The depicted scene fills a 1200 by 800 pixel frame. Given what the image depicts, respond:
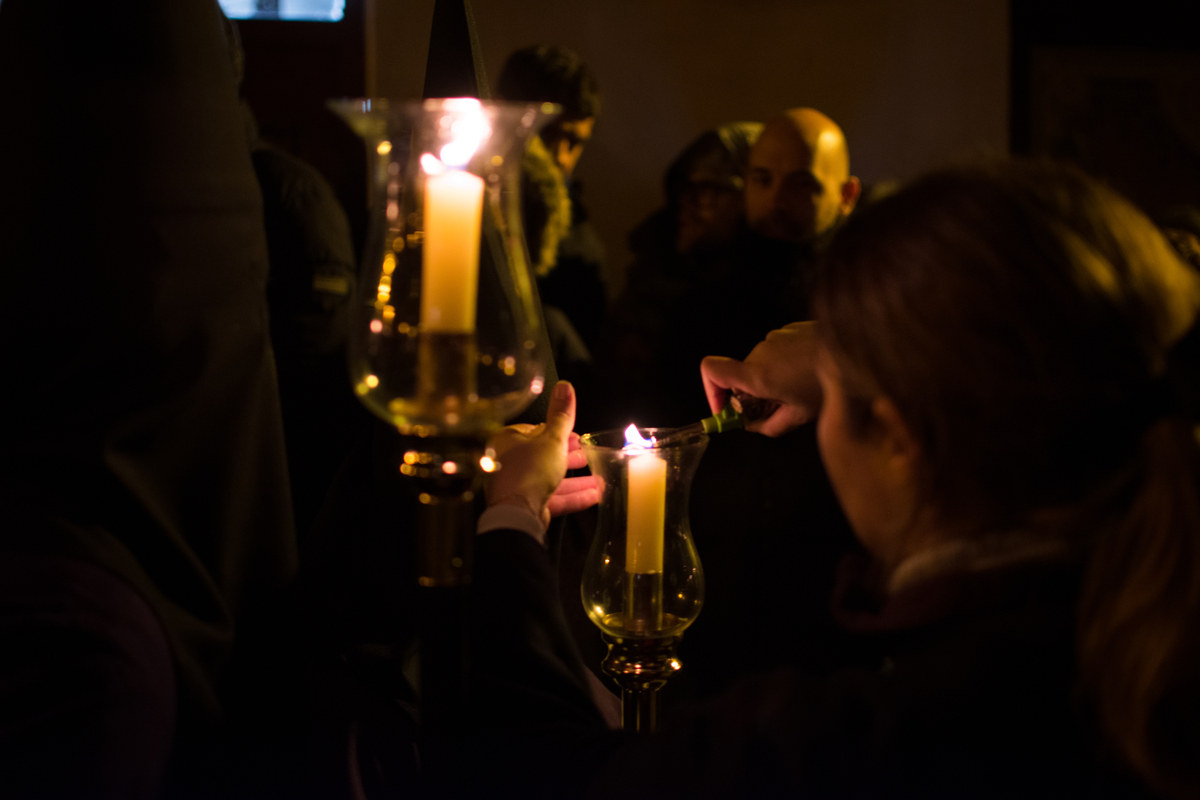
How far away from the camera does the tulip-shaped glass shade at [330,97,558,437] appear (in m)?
0.65

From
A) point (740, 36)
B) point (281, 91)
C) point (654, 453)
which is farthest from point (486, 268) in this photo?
point (740, 36)

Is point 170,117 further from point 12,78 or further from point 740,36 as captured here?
point 740,36

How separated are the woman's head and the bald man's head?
1.56 meters

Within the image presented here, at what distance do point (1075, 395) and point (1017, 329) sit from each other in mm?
76

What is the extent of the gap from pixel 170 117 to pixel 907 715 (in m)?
0.88

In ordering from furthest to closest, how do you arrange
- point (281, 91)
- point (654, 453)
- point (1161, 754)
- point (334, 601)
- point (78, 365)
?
point (281, 91) < point (334, 601) < point (654, 453) < point (78, 365) < point (1161, 754)

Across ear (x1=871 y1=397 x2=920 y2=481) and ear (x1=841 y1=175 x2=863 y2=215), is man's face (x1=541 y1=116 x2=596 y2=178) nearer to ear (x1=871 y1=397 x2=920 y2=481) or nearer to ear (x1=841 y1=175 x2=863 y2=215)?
ear (x1=841 y1=175 x2=863 y2=215)

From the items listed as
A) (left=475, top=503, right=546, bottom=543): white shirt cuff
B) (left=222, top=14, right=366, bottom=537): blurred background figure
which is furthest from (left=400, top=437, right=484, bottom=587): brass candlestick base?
(left=222, top=14, right=366, bottom=537): blurred background figure

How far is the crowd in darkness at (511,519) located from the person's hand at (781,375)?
0.36 meters

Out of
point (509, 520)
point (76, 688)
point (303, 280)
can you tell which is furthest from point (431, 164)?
point (303, 280)

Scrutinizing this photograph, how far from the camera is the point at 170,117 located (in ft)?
2.98

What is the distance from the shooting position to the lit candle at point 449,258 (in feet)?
2.11

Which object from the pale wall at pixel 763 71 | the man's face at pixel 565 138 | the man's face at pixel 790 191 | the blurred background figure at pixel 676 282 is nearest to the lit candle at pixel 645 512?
the blurred background figure at pixel 676 282

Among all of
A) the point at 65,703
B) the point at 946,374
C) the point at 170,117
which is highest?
the point at 170,117
